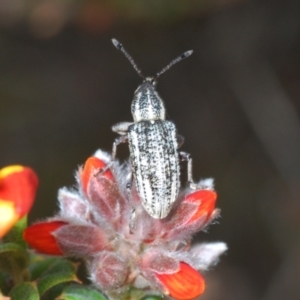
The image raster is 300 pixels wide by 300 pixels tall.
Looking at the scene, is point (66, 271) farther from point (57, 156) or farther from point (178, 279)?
point (57, 156)

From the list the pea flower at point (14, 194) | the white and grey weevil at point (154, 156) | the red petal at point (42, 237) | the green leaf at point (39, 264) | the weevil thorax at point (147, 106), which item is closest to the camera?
the pea flower at point (14, 194)

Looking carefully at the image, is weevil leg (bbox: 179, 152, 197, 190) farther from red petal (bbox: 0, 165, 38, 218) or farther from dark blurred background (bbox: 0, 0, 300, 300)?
dark blurred background (bbox: 0, 0, 300, 300)

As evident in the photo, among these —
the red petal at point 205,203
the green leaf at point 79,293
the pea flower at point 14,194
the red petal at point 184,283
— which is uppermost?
the pea flower at point 14,194

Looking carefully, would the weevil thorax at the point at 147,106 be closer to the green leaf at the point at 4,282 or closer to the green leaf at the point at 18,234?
the green leaf at the point at 18,234

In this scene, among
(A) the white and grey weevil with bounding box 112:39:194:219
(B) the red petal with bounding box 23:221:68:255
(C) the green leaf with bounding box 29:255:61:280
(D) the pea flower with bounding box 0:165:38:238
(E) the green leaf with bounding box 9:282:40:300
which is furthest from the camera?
(C) the green leaf with bounding box 29:255:61:280

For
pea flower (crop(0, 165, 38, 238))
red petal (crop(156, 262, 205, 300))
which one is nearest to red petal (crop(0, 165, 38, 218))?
pea flower (crop(0, 165, 38, 238))

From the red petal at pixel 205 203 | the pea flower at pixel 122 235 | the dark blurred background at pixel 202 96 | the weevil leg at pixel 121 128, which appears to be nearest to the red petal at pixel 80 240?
the pea flower at pixel 122 235

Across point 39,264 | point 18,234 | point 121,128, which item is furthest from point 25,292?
point 121,128
